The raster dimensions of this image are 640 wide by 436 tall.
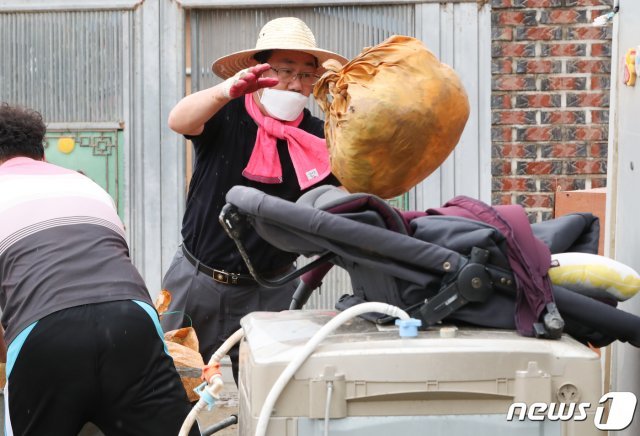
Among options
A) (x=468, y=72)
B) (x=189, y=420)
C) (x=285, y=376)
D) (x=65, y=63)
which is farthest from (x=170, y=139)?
(x=285, y=376)

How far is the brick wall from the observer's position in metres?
6.68

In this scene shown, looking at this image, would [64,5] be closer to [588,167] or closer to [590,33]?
[590,33]

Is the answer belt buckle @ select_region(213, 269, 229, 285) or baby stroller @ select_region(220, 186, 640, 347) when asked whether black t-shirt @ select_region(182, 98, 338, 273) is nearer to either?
belt buckle @ select_region(213, 269, 229, 285)

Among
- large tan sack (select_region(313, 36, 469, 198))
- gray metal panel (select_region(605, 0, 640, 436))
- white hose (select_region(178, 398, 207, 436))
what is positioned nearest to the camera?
white hose (select_region(178, 398, 207, 436))

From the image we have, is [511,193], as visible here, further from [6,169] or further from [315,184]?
[6,169]

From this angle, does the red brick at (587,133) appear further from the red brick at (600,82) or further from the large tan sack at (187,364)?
the large tan sack at (187,364)

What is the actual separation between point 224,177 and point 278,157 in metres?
0.24

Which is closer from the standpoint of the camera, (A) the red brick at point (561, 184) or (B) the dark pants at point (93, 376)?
(B) the dark pants at point (93, 376)

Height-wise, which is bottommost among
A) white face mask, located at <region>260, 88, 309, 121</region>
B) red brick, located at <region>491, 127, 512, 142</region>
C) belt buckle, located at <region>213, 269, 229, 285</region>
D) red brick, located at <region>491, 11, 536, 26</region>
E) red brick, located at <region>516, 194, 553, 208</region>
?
belt buckle, located at <region>213, 269, 229, 285</region>

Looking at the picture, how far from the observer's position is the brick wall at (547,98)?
6.68 meters

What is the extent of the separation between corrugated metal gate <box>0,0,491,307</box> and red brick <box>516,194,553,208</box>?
0.78 feet

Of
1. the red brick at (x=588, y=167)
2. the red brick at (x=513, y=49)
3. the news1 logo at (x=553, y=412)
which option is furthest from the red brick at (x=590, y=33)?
the news1 logo at (x=553, y=412)

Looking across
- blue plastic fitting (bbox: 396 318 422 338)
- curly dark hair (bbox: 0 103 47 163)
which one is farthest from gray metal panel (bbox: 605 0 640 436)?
curly dark hair (bbox: 0 103 47 163)

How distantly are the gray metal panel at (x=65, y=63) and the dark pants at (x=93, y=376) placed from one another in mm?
3873
